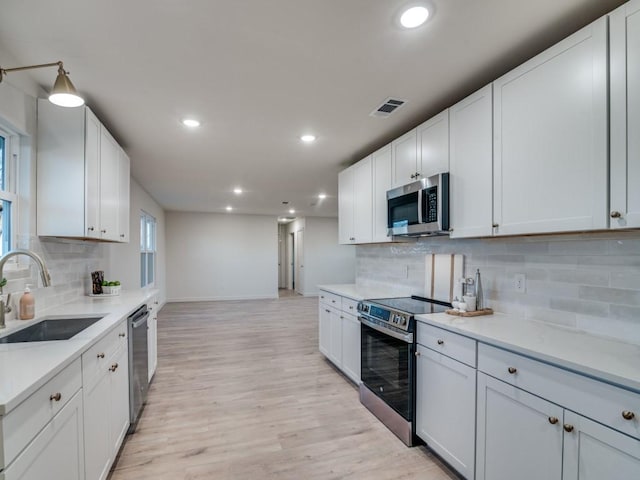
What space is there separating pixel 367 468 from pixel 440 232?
1.67m

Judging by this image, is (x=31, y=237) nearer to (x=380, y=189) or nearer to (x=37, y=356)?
(x=37, y=356)

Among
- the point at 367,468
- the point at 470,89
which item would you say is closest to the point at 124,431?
the point at 367,468

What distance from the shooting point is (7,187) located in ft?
6.49

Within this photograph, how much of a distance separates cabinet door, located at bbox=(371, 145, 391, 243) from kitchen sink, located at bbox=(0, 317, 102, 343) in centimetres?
242

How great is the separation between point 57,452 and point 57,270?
172 centimetres

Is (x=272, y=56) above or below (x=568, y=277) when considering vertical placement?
above

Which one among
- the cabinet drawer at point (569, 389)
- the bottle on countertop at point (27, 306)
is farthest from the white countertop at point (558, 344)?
the bottle on countertop at point (27, 306)

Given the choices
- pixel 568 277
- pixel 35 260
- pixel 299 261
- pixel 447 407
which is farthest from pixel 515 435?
pixel 299 261

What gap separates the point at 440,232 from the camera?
2.34 metres

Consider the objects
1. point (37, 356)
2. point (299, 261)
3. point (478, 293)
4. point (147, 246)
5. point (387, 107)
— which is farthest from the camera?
point (299, 261)

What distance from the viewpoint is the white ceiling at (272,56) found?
1.49 m

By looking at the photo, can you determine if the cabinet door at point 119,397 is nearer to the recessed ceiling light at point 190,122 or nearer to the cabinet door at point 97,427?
the cabinet door at point 97,427

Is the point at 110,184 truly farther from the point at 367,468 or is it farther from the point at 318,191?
the point at 318,191

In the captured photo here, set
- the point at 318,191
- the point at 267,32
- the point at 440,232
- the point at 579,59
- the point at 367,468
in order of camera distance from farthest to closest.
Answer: the point at 318,191
the point at 440,232
the point at 367,468
the point at 267,32
the point at 579,59
